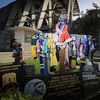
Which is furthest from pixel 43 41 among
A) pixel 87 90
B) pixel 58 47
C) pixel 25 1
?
pixel 25 1

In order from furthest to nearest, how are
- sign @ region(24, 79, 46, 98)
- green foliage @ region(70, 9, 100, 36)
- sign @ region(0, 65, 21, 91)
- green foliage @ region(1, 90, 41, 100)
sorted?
1. green foliage @ region(70, 9, 100, 36)
2. sign @ region(24, 79, 46, 98)
3. sign @ region(0, 65, 21, 91)
4. green foliage @ region(1, 90, 41, 100)

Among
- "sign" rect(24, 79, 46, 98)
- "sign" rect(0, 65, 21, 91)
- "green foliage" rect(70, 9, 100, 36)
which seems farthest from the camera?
"green foliage" rect(70, 9, 100, 36)

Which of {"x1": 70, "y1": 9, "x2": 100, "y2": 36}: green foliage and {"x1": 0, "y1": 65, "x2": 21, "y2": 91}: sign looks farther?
{"x1": 70, "y1": 9, "x2": 100, "y2": 36}: green foliage

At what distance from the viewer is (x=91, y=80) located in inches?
427

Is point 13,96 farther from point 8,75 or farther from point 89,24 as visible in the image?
point 89,24

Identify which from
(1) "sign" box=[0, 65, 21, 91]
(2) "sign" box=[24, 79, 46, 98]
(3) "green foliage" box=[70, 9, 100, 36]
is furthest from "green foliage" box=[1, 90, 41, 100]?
(3) "green foliage" box=[70, 9, 100, 36]

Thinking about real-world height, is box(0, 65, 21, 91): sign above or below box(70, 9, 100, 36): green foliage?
below

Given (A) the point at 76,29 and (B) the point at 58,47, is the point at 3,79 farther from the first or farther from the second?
(A) the point at 76,29

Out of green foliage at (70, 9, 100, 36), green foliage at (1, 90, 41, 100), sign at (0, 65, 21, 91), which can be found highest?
green foliage at (70, 9, 100, 36)

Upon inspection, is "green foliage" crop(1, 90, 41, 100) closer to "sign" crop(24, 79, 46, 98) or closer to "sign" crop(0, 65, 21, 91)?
"sign" crop(0, 65, 21, 91)

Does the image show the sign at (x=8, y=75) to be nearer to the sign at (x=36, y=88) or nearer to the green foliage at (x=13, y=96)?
the green foliage at (x=13, y=96)

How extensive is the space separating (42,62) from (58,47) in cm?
67

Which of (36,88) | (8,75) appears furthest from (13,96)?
(36,88)

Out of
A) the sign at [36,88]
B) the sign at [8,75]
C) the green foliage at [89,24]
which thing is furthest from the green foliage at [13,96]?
the green foliage at [89,24]
